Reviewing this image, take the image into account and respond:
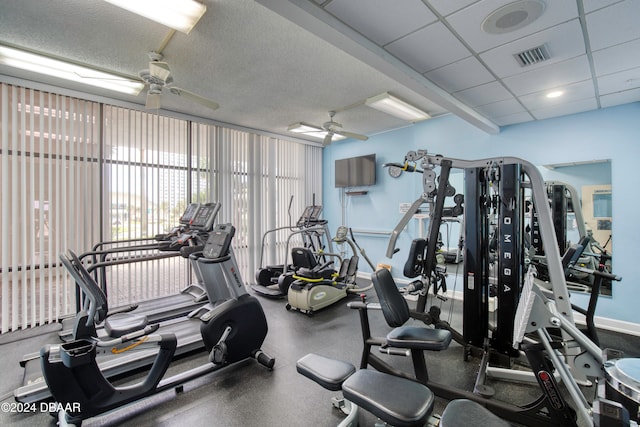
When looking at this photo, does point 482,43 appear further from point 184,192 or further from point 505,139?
point 184,192

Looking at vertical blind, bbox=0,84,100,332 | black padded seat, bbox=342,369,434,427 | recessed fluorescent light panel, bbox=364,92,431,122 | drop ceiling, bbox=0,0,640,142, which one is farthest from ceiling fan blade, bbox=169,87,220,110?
black padded seat, bbox=342,369,434,427

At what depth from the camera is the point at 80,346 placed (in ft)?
6.39

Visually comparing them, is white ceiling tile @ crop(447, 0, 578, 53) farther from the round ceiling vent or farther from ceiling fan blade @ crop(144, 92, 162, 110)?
ceiling fan blade @ crop(144, 92, 162, 110)

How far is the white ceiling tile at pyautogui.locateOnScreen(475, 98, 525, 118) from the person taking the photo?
3.69m

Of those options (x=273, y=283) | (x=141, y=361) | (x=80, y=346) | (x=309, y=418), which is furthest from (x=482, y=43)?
(x=273, y=283)

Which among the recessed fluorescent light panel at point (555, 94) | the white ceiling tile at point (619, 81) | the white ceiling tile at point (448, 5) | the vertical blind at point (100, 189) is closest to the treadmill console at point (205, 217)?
the vertical blind at point (100, 189)

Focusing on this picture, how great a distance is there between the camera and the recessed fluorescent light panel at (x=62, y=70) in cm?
291

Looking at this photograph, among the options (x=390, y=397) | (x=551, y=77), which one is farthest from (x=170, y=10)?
(x=551, y=77)

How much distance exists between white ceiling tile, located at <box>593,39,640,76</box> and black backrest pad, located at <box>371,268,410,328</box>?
9.36ft

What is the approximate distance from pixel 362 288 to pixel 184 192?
3802 millimetres

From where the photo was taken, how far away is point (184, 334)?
3.18 m

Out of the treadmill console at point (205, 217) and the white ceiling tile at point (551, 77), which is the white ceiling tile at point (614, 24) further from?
the treadmill console at point (205, 217)

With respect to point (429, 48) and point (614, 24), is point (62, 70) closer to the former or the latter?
point (429, 48)

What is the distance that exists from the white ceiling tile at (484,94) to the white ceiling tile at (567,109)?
837 mm
